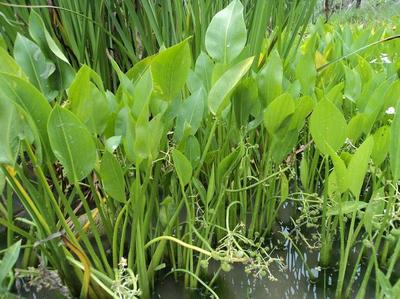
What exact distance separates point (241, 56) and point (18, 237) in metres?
0.54

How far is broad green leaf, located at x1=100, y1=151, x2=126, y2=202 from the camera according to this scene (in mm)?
580

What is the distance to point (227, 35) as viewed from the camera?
2.37ft

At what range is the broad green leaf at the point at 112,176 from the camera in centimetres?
58

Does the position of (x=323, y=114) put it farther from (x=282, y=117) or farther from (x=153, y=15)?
(x=153, y=15)

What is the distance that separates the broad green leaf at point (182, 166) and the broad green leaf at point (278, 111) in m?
0.16

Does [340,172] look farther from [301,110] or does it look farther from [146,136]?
[146,136]

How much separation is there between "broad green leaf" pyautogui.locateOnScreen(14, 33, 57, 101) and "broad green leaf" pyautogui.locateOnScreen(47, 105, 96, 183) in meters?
0.15

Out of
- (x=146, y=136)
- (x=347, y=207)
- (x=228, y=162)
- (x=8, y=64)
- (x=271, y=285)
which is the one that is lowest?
(x=271, y=285)

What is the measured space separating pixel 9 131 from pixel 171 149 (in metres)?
0.29

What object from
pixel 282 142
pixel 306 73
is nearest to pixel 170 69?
pixel 282 142

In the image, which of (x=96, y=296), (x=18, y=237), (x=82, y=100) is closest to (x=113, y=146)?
(x=82, y=100)

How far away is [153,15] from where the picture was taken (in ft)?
3.13

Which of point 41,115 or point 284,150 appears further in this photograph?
point 284,150

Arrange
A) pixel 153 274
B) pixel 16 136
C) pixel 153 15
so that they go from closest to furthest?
pixel 16 136, pixel 153 274, pixel 153 15
